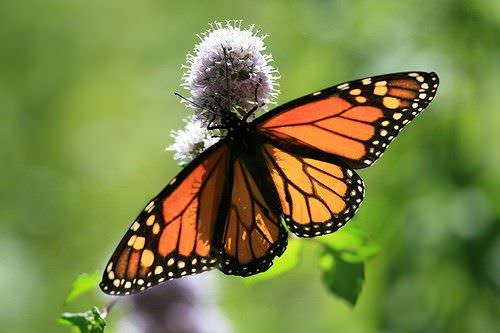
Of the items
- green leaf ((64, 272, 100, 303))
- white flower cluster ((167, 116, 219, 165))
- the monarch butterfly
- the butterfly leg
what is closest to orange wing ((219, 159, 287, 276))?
the monarch butterfly

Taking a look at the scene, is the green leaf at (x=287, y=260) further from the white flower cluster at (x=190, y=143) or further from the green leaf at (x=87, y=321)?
the green leaf at (x=87, y=321)

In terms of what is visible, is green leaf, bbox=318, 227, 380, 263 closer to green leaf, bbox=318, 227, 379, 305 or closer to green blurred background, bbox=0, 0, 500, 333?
green leaf, bbox=318, 227, 379, 305

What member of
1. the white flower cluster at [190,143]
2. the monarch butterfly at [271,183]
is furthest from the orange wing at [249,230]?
the white flower cluster at [190,143]

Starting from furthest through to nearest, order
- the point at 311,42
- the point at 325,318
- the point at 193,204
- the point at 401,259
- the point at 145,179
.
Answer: the point at 145,179 → the point at 325,318 → the point at 311,42 → the point at 401,259 → the point at 193,204

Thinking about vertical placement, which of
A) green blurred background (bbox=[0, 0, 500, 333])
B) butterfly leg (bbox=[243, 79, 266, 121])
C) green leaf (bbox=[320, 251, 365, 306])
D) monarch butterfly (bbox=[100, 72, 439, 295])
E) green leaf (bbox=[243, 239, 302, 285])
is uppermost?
green blurred background (bbox=[0, 0, 500, 333])

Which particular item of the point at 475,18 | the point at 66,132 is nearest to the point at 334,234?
the point at 475,18

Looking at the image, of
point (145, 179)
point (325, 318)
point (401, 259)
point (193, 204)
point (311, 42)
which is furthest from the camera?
point (145, 179)

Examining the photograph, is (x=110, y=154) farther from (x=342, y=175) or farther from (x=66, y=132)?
(x=342, y=175)
